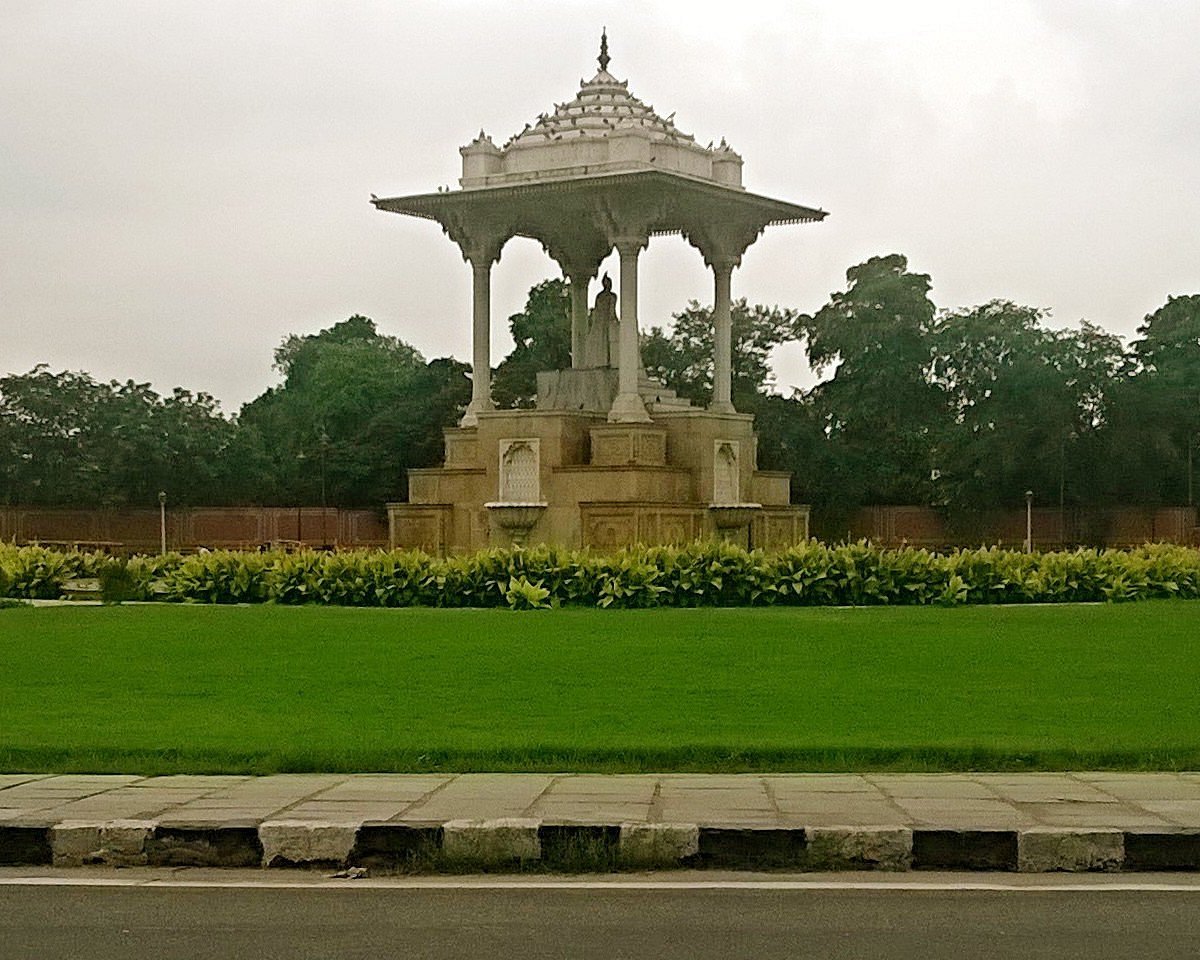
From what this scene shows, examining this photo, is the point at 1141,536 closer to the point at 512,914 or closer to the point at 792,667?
the point at 792,667

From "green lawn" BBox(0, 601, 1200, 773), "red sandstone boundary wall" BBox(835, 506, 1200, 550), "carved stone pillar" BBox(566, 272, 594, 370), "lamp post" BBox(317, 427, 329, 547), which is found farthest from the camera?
"lamp post" BBox(317, 427, 329, 547)

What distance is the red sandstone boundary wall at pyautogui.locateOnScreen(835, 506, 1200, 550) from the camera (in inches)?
1654

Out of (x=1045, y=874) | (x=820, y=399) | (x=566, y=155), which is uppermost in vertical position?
(x=566, y=155)

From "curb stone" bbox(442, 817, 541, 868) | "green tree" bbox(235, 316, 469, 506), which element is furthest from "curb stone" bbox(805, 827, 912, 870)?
"green tree" bbox(235, 316, 469, 506)

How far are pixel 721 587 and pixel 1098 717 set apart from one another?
40.8 ft

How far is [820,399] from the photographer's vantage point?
48750 mm

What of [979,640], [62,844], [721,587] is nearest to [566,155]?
[721,587]

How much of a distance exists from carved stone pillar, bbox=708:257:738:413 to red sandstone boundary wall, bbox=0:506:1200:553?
6.49 m

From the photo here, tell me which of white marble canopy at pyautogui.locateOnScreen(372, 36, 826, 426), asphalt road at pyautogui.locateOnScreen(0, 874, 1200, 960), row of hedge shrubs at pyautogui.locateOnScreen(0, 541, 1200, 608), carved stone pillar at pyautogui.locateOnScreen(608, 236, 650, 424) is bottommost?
asphalt road at pyautogui.locateOnScreen(0, 874, 1200, 960)

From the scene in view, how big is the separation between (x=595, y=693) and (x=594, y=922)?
654 cm

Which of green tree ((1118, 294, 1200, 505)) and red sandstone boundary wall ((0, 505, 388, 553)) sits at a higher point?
green tree ((1118, 294, 1200, 505))

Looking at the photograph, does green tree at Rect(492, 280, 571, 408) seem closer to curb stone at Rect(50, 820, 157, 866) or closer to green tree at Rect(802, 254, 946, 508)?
green tree at Rect(802, 254, 946, 508)

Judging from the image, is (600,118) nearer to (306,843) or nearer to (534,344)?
(534,344)

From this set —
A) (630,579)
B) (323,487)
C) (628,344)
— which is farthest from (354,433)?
(630,579)
